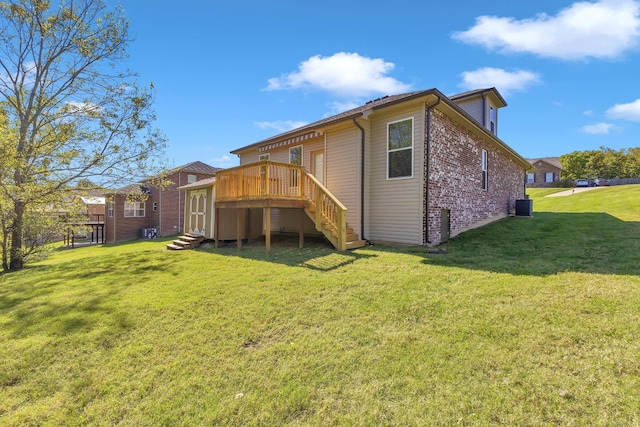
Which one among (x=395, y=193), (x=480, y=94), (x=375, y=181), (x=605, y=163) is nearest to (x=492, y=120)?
(x=480, y=94)

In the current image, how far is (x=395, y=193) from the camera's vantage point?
8695 millimetres

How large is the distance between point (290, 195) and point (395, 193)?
3.10 meters

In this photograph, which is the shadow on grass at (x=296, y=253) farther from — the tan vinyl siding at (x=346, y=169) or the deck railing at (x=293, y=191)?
the tan vinyl siding at (x=346, y=169)

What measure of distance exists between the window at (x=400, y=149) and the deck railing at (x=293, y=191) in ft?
6.74

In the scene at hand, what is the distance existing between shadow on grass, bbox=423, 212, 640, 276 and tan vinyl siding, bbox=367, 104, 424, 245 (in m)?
1.32

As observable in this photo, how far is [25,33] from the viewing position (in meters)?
10.2

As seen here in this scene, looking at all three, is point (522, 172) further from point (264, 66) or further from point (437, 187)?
point (264, 66)

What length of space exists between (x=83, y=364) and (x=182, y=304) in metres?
1.50

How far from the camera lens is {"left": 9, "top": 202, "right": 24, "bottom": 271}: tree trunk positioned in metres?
10.1

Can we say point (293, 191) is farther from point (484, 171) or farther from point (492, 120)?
point (492, 120)

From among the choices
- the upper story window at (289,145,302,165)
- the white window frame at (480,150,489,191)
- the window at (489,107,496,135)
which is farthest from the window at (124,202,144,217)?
the window at (489,107,496,135)

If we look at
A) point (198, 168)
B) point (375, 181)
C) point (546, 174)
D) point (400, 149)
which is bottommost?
point (375, 181)

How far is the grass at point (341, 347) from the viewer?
Result: 7.86 ft

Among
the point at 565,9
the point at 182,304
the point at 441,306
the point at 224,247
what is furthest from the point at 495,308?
the point at 565,9
